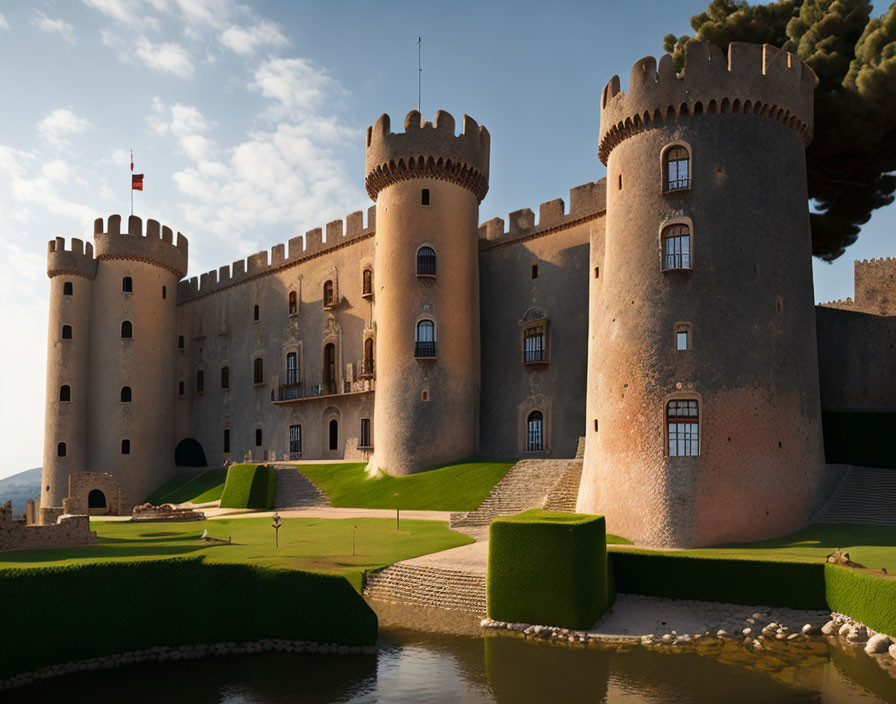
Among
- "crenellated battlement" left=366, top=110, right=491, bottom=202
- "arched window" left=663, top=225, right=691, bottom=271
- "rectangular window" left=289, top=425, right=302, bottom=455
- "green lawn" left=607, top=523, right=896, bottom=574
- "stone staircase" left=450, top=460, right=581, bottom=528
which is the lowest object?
"green lawn" left=607, top=523, right=896, bottom=574

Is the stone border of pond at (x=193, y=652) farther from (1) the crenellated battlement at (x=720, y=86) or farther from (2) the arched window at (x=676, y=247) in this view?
(1) the crenellated battlement at (x=720, y=86)

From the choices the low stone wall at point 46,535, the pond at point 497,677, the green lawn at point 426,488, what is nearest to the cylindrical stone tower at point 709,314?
the green lawn at point 426,488

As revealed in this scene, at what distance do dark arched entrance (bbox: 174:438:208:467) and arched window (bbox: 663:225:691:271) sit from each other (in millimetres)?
40748

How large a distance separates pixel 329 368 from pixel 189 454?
50.0 feet

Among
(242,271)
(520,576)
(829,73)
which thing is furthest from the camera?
(242,271)

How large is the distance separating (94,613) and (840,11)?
117 ft

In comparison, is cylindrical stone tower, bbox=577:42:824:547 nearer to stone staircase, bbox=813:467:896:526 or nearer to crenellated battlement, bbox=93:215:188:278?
stone staircase, bbox=813:467:896:526

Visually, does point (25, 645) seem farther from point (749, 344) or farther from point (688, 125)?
point (688, 125)

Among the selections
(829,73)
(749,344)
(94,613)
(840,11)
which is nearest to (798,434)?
(749,344)

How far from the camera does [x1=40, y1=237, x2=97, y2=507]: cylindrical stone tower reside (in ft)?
173

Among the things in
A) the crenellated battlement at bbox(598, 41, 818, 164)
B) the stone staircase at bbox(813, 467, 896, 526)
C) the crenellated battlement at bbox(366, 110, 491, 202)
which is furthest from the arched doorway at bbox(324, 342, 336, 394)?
the stone staircase at bbox(813, 467, 896, 526)

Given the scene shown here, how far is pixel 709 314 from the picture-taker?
2638 centimetres

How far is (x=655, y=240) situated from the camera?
90.3 ft

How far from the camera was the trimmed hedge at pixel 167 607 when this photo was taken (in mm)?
16344
